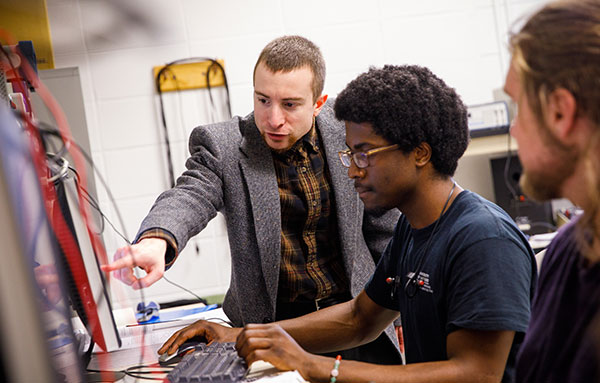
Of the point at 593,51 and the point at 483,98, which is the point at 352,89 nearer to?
the point at 593,51

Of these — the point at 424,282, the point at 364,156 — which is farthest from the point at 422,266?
the point at 364,156

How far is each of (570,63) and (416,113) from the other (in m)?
0.47

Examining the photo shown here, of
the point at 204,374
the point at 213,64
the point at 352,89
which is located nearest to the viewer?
the point at 204,374

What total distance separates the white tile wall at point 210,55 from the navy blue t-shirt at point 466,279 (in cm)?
206

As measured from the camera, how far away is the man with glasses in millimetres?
986

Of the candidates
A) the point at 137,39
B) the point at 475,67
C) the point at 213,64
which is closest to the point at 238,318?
the point at 213,64

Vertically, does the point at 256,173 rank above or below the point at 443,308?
above

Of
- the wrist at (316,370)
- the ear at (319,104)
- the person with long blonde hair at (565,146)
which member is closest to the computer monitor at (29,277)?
the wrist at (316,370)

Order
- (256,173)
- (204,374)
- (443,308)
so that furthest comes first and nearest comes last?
1. (256,173)
2. (443,308)
3. (204,374)

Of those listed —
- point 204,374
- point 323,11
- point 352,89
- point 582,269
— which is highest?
point 323,11

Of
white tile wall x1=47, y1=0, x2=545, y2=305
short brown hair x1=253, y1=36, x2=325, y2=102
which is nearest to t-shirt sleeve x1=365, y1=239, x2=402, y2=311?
short brown hair x1=253, y1=36, x2=325, y2=102

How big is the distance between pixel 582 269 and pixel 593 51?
1.03ft

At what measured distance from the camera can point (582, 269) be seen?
836 millimetres

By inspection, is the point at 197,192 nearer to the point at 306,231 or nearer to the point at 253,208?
the point at 253,208
